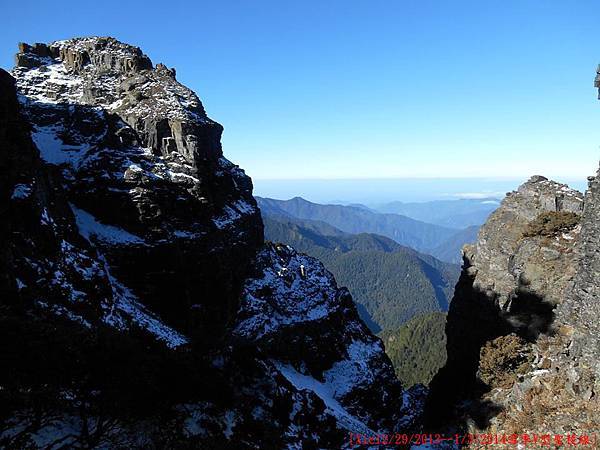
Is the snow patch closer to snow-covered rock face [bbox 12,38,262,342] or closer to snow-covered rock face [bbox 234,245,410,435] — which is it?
snow-covered rock face [bbox 12,38,262,342]

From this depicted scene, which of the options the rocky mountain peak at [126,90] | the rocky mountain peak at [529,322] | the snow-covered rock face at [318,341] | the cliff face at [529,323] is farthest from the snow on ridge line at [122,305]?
the rocky mountain peak at [529,322]

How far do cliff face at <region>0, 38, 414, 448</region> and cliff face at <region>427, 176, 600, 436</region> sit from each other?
39.0 feet

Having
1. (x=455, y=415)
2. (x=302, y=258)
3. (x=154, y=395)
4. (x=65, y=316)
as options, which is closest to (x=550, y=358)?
(x=455, y=415)

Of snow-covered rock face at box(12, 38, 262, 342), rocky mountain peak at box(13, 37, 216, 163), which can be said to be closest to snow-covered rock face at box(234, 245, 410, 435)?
snow-covered rock face at box(12, 38, 262, 342)

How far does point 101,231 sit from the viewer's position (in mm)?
40781

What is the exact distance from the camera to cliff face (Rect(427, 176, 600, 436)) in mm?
18391

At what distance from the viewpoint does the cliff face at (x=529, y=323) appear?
18.4m

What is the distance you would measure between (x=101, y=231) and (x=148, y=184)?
690 cm

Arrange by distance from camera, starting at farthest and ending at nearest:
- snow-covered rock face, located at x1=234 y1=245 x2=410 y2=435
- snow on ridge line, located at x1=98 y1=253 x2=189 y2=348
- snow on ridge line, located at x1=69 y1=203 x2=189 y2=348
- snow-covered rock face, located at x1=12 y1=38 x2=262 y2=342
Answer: snow-covered rock face, located at x1=234 y1=245 x2=410 y2=435 → snow-covered rock face, located at x1=12 y1=38 x2=262 y2=342 → snow on ridge line, located at x1=69 y1=203 x2=189 y2=348 → snow on ridge line, located at x1=98 y1=253 x2=189 y2=348

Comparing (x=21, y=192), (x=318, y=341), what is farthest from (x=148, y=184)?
(x=318, y=341)

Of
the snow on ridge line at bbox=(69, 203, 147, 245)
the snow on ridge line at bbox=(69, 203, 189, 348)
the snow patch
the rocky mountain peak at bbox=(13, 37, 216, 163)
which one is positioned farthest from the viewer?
the rocky mountain peak at bbox=(13, 37, 216, 163)

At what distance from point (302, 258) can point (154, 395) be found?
6035 centimetres

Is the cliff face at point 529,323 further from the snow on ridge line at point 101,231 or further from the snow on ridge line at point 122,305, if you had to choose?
the snow on ridge line at point 101,231

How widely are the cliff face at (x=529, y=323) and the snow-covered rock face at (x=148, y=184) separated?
91.2 feet
